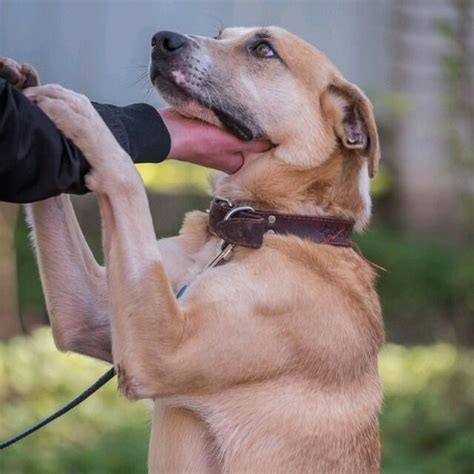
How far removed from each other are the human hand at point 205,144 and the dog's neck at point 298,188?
45 millimetres


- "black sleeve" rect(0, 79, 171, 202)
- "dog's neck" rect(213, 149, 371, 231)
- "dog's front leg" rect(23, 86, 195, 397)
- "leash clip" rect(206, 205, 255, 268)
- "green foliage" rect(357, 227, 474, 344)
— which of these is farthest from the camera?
"green foliage" rect(357, 227, 474, 344)

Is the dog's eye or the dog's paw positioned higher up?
the dog's paw

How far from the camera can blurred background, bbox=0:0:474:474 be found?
6.58 metres

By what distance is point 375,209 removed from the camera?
10.9 meters

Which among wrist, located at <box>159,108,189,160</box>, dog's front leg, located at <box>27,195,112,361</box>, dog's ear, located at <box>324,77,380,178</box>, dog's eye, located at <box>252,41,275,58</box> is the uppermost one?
dog's eye, located at <box>252,41,275,58</box>

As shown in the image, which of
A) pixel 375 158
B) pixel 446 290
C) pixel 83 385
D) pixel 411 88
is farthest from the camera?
pixel 411 88

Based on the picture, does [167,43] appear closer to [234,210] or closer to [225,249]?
[234,210]

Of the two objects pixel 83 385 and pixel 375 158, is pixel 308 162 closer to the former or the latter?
pixel 375 158

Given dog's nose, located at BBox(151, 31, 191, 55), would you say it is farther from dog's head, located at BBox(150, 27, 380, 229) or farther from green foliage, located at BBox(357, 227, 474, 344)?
green foliage, located at BBox(357, 227, 474, 344)

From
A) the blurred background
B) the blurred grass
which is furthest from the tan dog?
the blurred grass

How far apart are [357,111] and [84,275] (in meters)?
1.10

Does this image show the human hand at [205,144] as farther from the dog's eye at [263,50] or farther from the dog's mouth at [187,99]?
the dog's eye at [263,50]

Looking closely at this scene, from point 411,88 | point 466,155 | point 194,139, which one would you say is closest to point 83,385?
point 466,155

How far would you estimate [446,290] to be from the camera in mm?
9539
